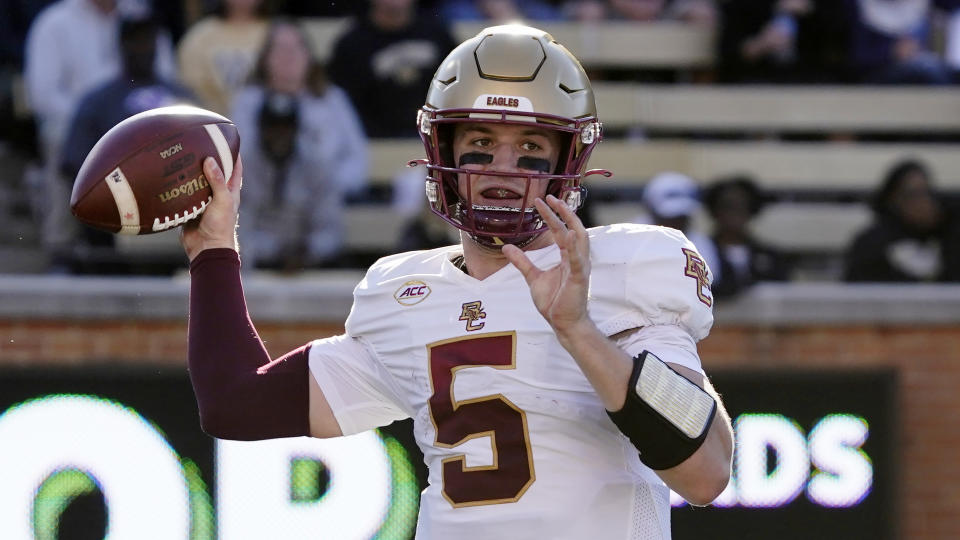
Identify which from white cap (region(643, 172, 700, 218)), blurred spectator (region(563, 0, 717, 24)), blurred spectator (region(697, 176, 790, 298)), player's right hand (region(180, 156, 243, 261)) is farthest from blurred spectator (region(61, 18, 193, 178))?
player's right hand (region(180, 156, 243, 261))

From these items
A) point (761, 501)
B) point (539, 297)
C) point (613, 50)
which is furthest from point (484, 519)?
point (613, 50)

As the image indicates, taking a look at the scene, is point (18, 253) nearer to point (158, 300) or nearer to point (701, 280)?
point (158, 300)

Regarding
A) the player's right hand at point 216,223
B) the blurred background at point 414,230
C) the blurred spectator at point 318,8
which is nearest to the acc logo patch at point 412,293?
Answer: the player's right hand at point 216,223

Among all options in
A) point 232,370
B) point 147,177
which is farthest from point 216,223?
point 232,370

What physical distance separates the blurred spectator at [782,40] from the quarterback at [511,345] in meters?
4.96

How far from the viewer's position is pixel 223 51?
6938 mm

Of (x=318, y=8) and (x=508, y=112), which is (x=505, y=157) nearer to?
(x=508, y=112)

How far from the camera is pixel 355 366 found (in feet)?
9.62

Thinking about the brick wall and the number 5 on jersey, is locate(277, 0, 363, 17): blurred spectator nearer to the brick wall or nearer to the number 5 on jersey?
the brick wall

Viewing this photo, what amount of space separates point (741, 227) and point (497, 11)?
1944mm

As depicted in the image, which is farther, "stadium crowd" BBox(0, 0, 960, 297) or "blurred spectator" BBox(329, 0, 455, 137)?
"blurred spectator" BBox(329, 0, 455, 137)

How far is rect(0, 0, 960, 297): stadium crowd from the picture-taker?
6.31 meters

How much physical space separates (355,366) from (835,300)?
316 centimetres

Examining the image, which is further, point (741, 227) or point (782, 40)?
point (782, 40)
